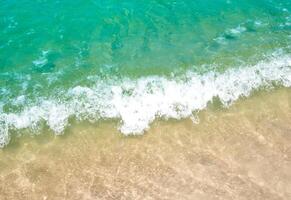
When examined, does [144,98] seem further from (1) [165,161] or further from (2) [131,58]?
(1) [165,161]

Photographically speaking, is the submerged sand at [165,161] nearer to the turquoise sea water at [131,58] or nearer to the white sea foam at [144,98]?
the white sea foam at [144,98]

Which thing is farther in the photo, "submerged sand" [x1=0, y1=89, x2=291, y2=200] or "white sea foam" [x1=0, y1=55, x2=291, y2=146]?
"white sea foam" [x1=0, y1=55, x2=291, y2=146]

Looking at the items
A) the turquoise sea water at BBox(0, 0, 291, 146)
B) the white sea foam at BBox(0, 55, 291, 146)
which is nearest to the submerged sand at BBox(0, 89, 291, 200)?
the white sea foam at BBox(0, 55, 291, 146)

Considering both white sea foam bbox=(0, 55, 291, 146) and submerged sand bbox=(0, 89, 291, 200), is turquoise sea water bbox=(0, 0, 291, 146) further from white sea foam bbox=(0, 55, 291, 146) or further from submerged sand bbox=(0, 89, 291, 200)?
submerged sand bbox=(0, 89, 291, 200)

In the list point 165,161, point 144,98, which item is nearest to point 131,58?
point 144,98

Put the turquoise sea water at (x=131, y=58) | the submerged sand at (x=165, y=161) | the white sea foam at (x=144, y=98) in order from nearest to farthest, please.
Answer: the submerged sand at (x=165, y=161) < the white sea foam at (x=144, y=98) < the turquoise sea water at (x=131, y=58)

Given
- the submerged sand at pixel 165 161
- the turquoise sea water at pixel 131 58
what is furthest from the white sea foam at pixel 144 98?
the submerged sand at pixel 165 161
